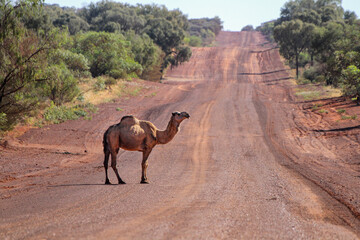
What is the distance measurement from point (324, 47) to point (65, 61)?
113 feet

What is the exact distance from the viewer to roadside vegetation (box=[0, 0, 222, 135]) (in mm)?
16750

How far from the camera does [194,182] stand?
1201cm

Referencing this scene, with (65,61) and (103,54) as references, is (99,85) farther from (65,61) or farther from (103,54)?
(103,54)

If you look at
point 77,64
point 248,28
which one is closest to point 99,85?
point 77,64

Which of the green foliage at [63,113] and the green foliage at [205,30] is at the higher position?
the green foliage at [205,30]

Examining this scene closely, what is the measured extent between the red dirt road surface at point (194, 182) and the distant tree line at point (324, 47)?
5894 millimetres

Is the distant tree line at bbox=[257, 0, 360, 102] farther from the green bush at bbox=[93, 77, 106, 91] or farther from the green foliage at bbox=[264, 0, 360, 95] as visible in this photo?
the green bush at bbox=[93, 77, 106, 91]

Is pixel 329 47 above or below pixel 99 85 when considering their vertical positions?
above

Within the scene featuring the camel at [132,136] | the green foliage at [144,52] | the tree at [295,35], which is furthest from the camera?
the tree at [295,35]

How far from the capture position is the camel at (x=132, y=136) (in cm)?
1128

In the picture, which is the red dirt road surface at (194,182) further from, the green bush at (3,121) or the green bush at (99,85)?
the green bush at (99,85)

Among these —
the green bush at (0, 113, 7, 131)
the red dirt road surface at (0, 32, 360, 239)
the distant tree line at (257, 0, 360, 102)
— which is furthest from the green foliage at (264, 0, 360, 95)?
the green bush at (0, 113, 7, 131)

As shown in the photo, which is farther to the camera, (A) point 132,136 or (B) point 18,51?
(B) point 18,51

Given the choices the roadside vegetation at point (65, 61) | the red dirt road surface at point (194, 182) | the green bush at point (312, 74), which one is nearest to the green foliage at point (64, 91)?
the roadside vegetation at point (65, 61)
